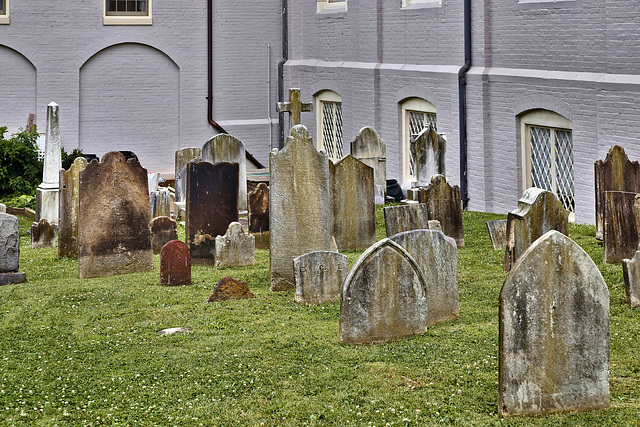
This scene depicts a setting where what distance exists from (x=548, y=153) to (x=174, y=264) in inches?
306

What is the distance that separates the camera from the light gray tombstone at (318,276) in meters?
8.84

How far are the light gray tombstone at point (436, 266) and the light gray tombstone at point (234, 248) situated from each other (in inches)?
142

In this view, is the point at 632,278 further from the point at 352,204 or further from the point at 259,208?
the point at 259,208

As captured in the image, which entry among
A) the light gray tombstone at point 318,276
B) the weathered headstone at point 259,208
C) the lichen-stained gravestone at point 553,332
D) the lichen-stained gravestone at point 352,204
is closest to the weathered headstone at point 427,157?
the lichen-stained gravestone at point 352,204

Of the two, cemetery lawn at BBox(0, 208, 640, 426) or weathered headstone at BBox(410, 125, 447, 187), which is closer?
cemetery lawn at BBox(0, 208, 640, 426)

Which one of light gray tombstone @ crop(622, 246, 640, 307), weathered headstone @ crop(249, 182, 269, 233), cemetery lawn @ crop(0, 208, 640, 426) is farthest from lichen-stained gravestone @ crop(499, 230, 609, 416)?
weathered headstone @ crop(249, 182, 269, 233)

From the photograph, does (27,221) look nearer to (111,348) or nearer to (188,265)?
(188,265)

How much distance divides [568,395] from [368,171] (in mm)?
6582

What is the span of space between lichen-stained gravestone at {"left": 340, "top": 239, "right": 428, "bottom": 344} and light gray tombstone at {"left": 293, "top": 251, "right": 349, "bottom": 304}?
1.59 metres

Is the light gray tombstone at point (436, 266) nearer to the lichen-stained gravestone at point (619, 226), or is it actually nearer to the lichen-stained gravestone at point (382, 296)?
the lichen-stained gravestone at point (382, 296)

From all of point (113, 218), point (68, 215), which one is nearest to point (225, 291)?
point (113, 218)

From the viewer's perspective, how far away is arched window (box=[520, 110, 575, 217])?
48.6 ft

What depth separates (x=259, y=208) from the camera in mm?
12242

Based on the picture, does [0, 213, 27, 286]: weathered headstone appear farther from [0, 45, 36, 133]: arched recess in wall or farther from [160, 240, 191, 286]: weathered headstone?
[0, 45, 36, 133]: arched recess in wall
